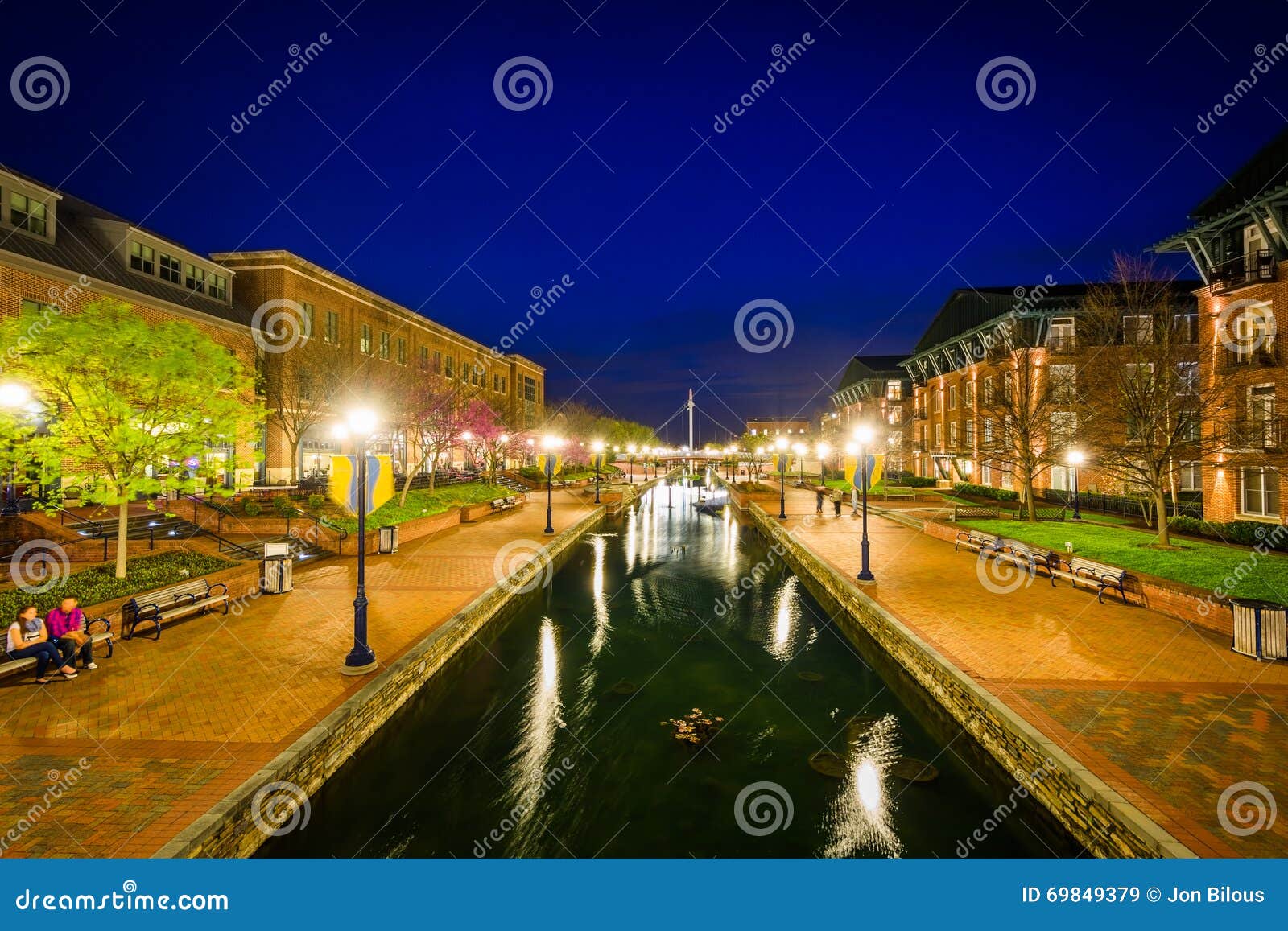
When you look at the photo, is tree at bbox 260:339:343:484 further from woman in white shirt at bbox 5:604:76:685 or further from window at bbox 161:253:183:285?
woman in white shirt at bbox 5:604:76:685

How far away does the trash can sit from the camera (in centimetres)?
1351

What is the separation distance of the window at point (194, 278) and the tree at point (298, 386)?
424cm

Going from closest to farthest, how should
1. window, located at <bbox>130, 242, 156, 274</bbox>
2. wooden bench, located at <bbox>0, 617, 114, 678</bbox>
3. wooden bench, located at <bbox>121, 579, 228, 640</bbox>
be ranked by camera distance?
wooden bench, located at <bbox>0, 617, 114, 678</bbox>
wooden bench, located at <bbox>121, 579, 228, 640</bbox>
window, located at <bbox>130, 242, 156, 274</bbox>

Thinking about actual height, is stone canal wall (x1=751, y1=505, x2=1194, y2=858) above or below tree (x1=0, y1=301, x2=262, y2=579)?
below

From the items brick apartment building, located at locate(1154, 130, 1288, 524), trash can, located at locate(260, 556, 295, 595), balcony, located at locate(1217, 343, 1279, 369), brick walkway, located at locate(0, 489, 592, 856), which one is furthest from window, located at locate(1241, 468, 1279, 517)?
trash can, located at locate(260, 556, 295, 595)

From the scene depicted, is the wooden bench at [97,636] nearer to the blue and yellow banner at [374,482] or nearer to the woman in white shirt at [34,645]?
the woman in white shirt at [34,645]

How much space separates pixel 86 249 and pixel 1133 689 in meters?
34.8

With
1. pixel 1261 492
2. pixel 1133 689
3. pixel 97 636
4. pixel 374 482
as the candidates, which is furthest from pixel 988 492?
pixel 97 636

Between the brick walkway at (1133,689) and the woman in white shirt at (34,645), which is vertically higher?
the woman in white shirt at (34,645)

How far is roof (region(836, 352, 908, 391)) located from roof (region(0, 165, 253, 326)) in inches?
2433

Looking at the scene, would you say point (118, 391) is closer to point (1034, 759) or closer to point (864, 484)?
point (1034, 759)

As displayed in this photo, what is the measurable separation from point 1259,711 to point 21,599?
19.5 meters

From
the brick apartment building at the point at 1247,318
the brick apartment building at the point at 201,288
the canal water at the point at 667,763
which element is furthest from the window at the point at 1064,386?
the brick apartment building at the point at 201,288

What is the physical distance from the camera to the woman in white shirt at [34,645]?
824 centimetres
